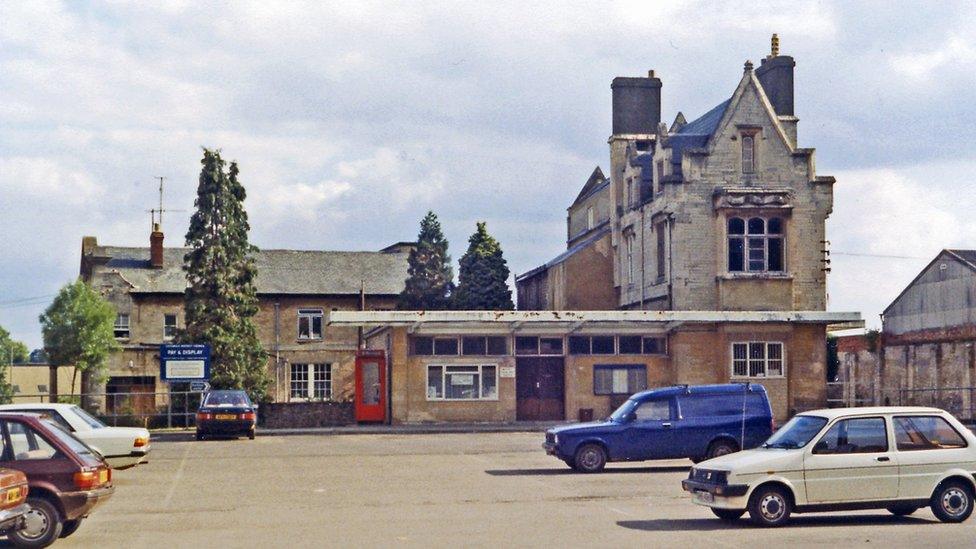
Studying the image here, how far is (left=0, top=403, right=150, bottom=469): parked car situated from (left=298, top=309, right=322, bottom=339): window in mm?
42857

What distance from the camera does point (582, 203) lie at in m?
70.3

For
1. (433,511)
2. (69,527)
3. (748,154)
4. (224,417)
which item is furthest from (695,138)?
(69,527)

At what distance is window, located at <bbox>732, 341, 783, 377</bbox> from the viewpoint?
47.2m

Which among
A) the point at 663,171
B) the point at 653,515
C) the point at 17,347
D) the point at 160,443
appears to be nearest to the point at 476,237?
the point at 663,171

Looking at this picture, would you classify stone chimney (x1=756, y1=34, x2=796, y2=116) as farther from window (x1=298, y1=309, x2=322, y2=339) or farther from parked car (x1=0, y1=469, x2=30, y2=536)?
parked car (x1=0, y1=469, x2=30, y2=536)

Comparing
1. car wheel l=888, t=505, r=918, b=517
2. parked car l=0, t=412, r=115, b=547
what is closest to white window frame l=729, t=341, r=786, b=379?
car wheel l=888, t=505, r=918, b=517

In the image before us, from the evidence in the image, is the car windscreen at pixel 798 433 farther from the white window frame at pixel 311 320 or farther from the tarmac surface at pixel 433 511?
the white window frame at pixel 311 320

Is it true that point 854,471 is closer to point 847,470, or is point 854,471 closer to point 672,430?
point 847,470

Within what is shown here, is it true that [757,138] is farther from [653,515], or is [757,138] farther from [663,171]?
[653,515]

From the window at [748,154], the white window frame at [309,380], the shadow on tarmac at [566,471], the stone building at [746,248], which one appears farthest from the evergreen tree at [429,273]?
the shadow on tarmac at [566,471]

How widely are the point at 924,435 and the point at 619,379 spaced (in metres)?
30.5

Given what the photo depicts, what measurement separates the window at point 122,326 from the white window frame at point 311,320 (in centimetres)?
895

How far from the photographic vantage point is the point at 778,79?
5284 cm

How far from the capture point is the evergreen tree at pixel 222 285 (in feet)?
178
